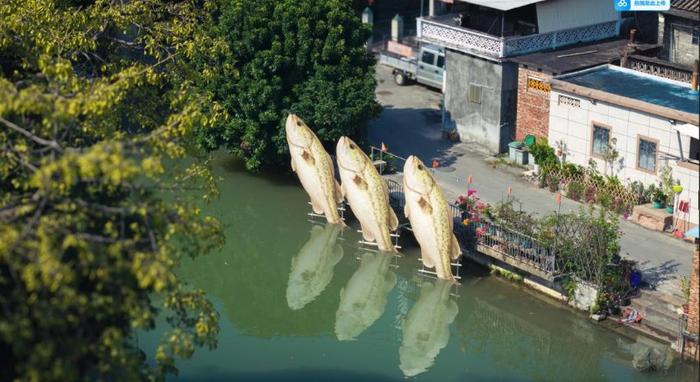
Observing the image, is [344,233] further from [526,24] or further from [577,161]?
[526,24]

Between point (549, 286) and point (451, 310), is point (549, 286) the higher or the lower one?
the higher one

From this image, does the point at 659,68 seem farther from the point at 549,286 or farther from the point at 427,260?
the point at 427,260

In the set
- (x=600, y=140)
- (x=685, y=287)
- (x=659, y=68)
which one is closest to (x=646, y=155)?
(x=600, y=140)

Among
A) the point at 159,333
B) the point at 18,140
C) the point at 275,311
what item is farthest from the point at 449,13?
the point at 18,140

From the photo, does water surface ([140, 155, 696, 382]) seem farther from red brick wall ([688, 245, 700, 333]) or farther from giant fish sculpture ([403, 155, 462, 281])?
red brick wall ([688, 245, 700, 333])

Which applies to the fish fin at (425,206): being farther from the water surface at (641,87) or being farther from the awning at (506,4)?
the awning at (506,4)

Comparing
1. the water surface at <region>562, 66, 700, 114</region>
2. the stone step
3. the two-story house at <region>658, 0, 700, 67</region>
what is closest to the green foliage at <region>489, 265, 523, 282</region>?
the stone step
